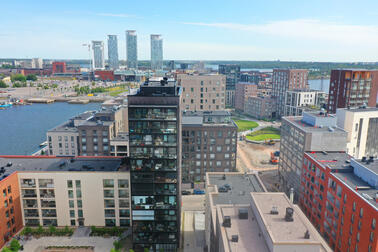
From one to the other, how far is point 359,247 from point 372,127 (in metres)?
47.3

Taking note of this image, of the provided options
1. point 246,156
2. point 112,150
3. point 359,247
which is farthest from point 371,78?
point 112,150

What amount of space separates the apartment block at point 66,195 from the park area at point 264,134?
283ft

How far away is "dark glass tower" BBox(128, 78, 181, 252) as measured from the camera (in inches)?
1953

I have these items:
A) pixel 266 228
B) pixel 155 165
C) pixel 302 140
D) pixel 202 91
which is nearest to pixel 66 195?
pixel 155 165

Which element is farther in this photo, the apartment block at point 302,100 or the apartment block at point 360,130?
the apartment block at point 302,100

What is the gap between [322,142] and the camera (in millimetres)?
68438

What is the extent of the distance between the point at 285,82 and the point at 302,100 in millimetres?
19322

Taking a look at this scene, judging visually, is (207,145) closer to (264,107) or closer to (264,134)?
(264,134)

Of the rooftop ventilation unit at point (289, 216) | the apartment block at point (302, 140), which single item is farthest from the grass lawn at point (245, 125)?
the rooftop ventilation unit at point (289, 216)

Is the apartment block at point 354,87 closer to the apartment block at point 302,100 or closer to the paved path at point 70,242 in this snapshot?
the apartment block at point 302,100

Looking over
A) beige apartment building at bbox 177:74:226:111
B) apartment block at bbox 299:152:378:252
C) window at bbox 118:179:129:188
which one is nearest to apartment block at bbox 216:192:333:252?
apartment block at bbox 299:152:378:252

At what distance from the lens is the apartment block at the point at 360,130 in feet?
262

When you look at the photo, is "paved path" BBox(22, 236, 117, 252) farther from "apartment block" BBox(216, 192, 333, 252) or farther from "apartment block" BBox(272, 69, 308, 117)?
"apartment block" BBox(272, 69, 308, 117)

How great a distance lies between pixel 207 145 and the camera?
83438 millimetres
